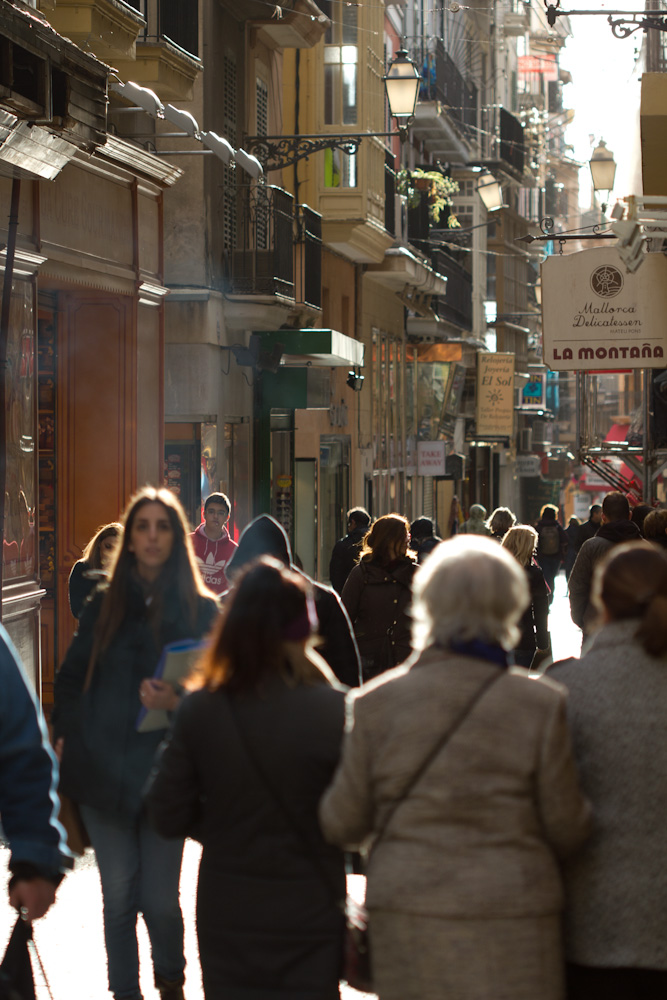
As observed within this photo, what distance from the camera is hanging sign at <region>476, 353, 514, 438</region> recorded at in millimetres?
41250

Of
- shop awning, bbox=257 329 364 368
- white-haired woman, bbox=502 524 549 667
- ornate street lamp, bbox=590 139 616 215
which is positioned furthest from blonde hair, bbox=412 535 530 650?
ornate street lamp, bbox=590 139 616 215

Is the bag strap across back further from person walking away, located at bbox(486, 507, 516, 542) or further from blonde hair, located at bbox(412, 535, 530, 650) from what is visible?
person walking away, located at bbox(486, 507, 516, 542)

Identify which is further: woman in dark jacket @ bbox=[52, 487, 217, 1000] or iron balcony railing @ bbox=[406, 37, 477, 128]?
iron balcony railing @ bbox=[406, 37, 477, 128]

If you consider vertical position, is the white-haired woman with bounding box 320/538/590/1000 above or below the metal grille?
below


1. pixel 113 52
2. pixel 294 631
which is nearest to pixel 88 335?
pixel 113 52

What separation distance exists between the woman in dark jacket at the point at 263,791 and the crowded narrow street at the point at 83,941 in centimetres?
160

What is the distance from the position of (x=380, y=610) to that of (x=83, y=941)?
3.37 metres

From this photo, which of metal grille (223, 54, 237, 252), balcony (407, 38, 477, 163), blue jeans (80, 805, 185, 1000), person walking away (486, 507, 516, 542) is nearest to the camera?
blue jeans (80, 805, 185, 1000)

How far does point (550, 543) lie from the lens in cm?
2491

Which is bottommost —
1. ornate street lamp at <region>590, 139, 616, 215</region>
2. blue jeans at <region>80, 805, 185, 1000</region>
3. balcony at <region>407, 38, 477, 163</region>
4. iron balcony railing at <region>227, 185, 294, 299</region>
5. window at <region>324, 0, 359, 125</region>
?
blue jeans at <region>80, 805, 185, 1000</region>

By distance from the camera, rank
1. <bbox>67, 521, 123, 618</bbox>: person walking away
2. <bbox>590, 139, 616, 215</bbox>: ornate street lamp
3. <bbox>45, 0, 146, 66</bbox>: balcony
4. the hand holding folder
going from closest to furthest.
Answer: the hand holding folder
<bbox>67, 521, 123, 618</bbox>: person walking away
<bbox>45, 0, 146, 66</bbox>: balcony
<bbox>590, 139, 616, 215</bbox>: ornate street lamp

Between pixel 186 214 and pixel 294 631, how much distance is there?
15233mm

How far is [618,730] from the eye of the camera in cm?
410

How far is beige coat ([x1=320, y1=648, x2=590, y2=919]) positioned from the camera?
3.73m
